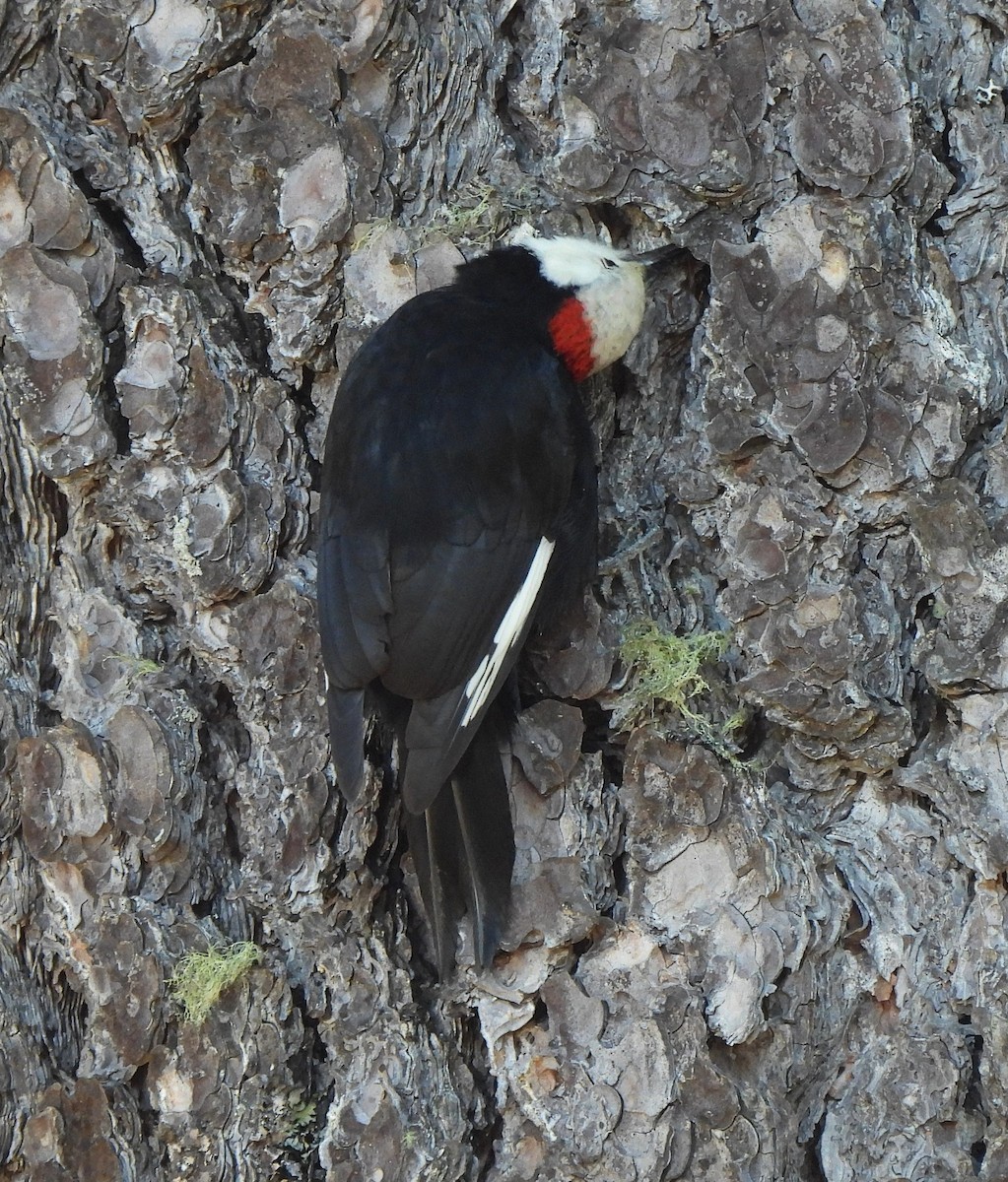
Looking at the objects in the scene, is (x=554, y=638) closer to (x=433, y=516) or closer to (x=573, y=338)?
(x=433, y=516)

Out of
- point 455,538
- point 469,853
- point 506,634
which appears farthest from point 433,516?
point 469,853

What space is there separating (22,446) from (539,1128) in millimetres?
1167

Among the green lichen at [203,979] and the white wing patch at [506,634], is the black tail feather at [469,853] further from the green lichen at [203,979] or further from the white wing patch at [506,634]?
the green lichen at [203,979]

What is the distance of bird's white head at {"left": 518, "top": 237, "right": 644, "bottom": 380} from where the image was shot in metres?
1.82

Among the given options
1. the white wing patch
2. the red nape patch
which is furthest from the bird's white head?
the white wing patch

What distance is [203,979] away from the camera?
1678 millimetres

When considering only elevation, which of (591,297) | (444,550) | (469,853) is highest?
(591,297)

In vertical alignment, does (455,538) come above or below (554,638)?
above

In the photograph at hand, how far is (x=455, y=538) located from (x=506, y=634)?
0.15 meters

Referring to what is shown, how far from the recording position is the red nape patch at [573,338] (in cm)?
187

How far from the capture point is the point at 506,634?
1742mm

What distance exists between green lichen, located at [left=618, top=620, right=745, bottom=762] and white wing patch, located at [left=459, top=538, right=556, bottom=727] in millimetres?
145

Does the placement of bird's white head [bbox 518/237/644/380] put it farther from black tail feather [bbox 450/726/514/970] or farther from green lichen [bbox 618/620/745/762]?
black tail feather [bbox 450/726/514/970]

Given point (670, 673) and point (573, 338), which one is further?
point (573, 338)
